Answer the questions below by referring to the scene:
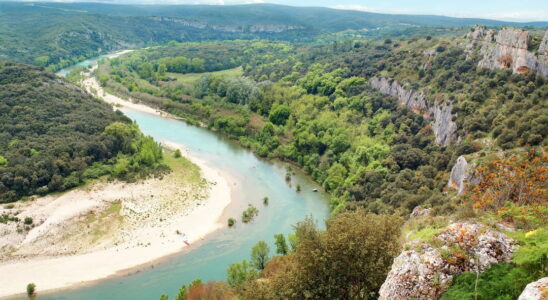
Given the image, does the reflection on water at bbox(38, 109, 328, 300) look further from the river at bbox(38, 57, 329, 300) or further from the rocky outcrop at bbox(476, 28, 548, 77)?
the rocky outcrop at bbox(476, 28, 548, 77)

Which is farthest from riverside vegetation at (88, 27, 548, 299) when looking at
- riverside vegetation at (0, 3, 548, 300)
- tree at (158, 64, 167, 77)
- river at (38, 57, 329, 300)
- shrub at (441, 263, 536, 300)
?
tree at (158, 64, 167, 77)

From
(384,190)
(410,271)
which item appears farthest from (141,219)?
(410,271)

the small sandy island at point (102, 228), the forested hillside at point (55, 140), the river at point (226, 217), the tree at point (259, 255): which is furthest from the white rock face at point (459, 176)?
the forested hillside at point (55, 140)

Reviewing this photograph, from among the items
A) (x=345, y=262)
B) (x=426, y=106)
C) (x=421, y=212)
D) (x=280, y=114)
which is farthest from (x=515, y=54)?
(x=280, y=114)

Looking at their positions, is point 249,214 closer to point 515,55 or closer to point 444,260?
point 444,260

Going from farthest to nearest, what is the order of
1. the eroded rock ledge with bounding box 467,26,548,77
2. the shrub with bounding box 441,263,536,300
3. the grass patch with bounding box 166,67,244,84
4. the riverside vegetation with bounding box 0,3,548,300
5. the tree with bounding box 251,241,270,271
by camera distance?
the grass patch with bounding box 166,67,244,84, the eroded rock ledge with bounding box 467,26,548,77, the tree with bounding box 251,241,270,271, the riverside vegetation with bounding box 0,3,548,300, the shrub with bounding box 441,263,536,300

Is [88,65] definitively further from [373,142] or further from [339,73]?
[373,142]
